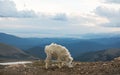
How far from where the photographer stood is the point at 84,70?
98.8 feet

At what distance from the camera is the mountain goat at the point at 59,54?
3186 centimetres

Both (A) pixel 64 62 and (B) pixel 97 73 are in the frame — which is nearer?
(B) pixel 97 73

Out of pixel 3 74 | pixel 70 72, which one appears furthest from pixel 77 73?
pixel 3 74

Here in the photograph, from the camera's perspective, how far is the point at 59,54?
105 feet

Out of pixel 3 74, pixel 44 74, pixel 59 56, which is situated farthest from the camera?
pixel 59 56

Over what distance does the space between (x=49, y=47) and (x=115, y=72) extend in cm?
651

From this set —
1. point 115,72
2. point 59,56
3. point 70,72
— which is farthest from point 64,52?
point 115,72

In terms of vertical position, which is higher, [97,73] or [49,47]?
[49,47]

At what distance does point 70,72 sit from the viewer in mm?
29781

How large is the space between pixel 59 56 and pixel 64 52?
1.82ft

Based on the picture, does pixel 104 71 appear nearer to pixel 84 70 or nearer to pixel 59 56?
pixel 84 70

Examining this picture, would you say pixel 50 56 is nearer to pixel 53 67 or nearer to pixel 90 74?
pixel 53 67

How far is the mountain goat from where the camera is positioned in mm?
31859

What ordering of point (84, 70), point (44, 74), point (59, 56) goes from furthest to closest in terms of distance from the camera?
1. point (59, 56)
2. point (84, 70)
3. point (44, 74)
